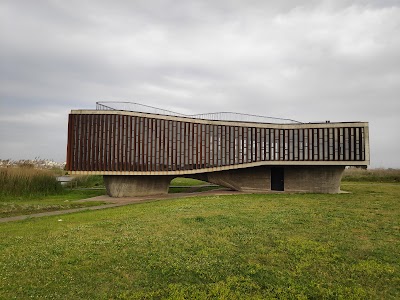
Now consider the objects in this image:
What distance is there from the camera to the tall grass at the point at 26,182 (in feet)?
98.8

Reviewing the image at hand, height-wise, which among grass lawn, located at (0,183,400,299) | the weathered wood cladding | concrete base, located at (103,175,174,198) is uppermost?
the weathered wood cladding

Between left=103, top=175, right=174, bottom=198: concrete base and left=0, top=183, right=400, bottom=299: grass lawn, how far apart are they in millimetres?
14771

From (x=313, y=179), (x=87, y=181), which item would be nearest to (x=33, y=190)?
(x=87, y=181)

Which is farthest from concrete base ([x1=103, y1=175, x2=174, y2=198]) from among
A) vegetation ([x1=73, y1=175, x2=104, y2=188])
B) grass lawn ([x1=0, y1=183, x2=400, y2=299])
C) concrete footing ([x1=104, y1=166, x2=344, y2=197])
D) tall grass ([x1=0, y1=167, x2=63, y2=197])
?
grass lawn ([x1=0, y1=183, x2=400, y2=299])

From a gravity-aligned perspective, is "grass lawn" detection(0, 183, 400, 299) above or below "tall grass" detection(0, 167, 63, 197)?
below

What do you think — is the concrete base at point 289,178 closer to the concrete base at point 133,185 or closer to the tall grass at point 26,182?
the concrete base at point 133,185

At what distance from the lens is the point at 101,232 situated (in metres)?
13.9

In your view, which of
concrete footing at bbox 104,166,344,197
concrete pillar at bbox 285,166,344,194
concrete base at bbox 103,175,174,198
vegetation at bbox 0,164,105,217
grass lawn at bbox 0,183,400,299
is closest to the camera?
grass lawn at bbox 0,183,400,299

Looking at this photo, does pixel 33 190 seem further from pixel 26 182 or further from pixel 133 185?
pixel 133 185

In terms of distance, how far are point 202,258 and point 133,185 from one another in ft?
76.7

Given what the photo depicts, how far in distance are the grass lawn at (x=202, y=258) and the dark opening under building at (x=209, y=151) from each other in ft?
48.0

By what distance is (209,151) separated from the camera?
3391 cm

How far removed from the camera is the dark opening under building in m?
31.0

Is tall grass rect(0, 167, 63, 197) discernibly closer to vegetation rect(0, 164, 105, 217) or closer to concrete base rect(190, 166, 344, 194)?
vegetation rect(0, 164, 105, 217)
